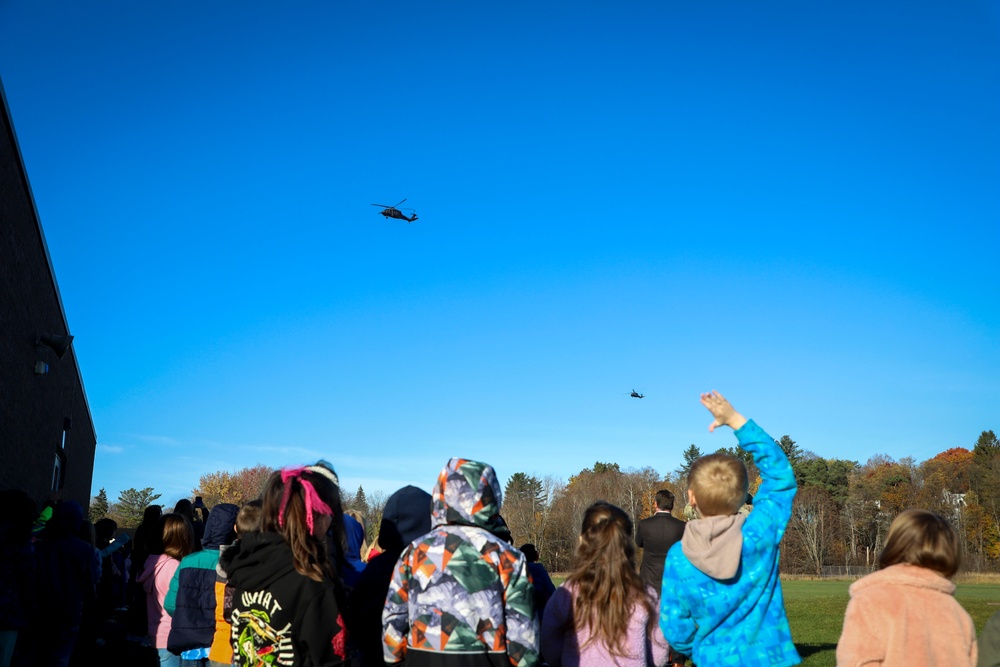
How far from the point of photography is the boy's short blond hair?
4391 millimetres

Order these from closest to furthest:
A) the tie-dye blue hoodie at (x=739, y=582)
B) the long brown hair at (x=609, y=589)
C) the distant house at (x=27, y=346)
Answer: the tie-dye blue hoodie at (x=739, y=582) → the long brown hair at (x=609, y=589) → the distant house at (x=27, y=346)

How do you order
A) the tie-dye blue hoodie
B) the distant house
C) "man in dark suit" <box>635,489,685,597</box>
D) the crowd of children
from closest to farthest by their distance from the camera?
the crowd of children < the tie-dye blue hoodie < "man in dark suit" <box>635,489,685,597</box> < the distant house

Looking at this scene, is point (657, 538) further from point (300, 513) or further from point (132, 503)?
point (132, 503)

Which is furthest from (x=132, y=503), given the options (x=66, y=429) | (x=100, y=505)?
(x=66, y=429)

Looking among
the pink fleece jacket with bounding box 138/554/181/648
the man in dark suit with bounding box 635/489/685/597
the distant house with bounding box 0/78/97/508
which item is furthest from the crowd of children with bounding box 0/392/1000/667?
the distant house with bounding box 0/78/97/508

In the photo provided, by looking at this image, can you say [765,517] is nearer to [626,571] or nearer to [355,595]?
[626,571]

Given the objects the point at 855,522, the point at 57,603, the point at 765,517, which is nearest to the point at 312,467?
the point at 765,517

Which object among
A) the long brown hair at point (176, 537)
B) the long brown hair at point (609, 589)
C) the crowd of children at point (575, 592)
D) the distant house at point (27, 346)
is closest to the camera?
the crowd of children at point (575, 592)

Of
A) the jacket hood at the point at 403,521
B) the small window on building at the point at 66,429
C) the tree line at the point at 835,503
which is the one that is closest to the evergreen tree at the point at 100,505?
the tree line at the point at 835,503

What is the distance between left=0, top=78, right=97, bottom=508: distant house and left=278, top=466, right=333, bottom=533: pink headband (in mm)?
10385

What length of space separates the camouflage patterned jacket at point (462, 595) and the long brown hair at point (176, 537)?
3661 millimetres

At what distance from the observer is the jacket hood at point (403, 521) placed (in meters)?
5.27

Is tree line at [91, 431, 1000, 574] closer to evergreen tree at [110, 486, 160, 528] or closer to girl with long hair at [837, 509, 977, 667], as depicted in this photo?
evergreen tree at [110, 486, 160, 528]

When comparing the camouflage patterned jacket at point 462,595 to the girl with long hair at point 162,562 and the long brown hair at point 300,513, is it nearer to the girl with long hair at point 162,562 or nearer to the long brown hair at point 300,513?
the long brown hair at point 300,513
